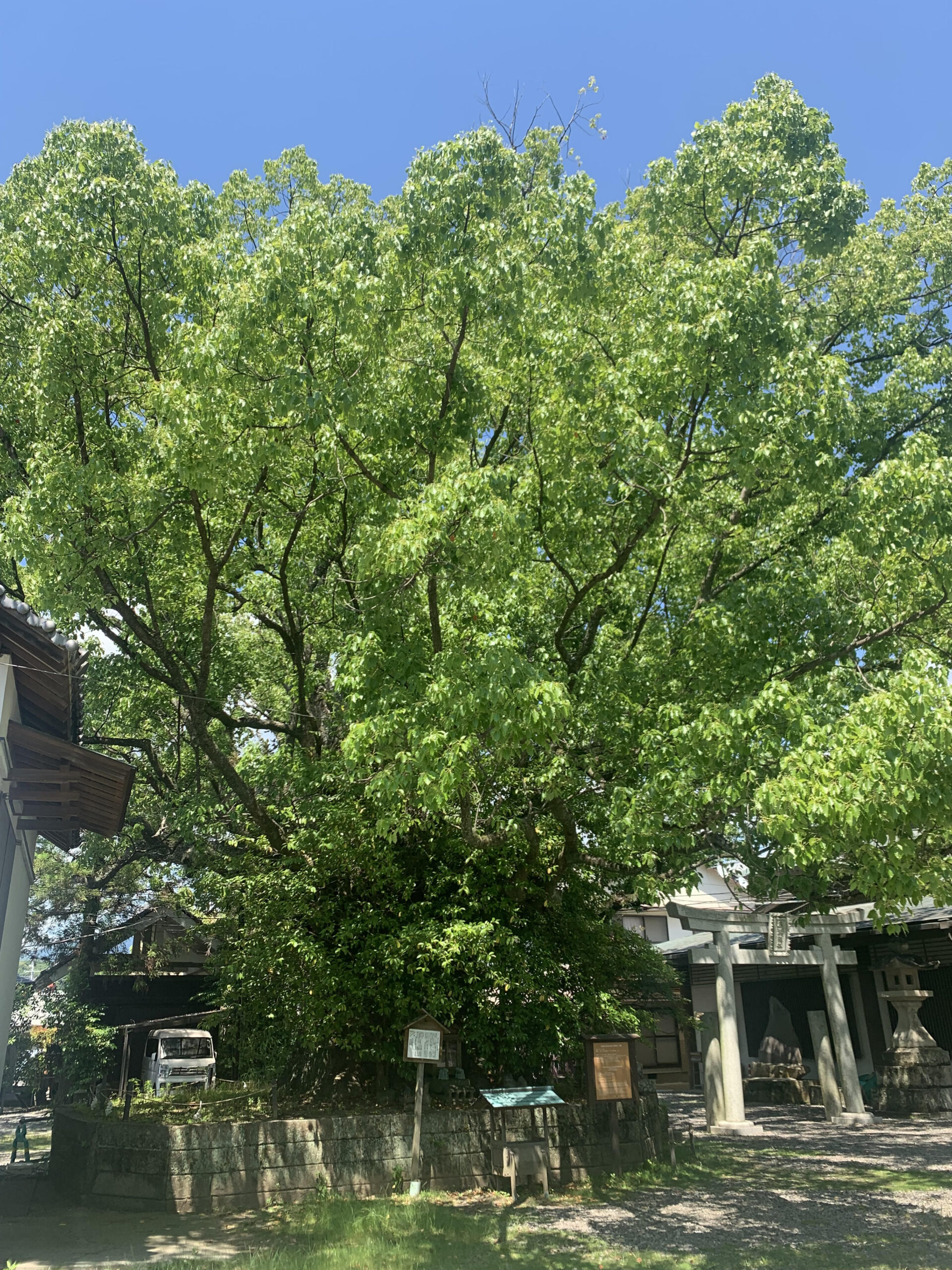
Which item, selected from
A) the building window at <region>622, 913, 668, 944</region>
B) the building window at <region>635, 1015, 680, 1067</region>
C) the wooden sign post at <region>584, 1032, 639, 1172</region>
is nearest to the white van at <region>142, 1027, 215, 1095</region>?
the wooden sign post at <region>584, 1032, 639, 1172</region>

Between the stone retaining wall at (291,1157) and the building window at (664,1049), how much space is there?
1518cm

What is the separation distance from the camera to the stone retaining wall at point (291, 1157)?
33.0 feet

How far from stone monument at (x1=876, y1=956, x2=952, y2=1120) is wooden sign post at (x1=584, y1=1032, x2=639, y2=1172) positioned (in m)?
8.24

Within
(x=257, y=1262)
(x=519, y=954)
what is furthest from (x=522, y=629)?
(x=257, y=1262)

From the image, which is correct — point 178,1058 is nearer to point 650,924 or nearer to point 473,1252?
point 473,1252

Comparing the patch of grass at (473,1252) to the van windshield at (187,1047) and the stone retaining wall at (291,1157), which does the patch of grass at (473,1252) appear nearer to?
the stone retaining wall at (291,1157)

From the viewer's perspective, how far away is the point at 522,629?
36.1ft

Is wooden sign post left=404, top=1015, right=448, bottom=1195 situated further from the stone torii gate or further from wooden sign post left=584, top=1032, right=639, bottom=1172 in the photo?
the stone torii gate

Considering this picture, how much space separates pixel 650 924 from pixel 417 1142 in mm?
21879

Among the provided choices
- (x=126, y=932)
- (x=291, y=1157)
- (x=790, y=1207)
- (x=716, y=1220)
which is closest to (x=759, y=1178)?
(x=790, y=1207)

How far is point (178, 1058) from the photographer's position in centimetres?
2083

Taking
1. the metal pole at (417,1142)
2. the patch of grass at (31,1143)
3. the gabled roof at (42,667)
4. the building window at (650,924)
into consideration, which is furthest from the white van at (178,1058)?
the building window at (650,924)

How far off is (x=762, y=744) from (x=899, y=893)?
5.38 feet

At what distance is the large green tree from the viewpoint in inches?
321
